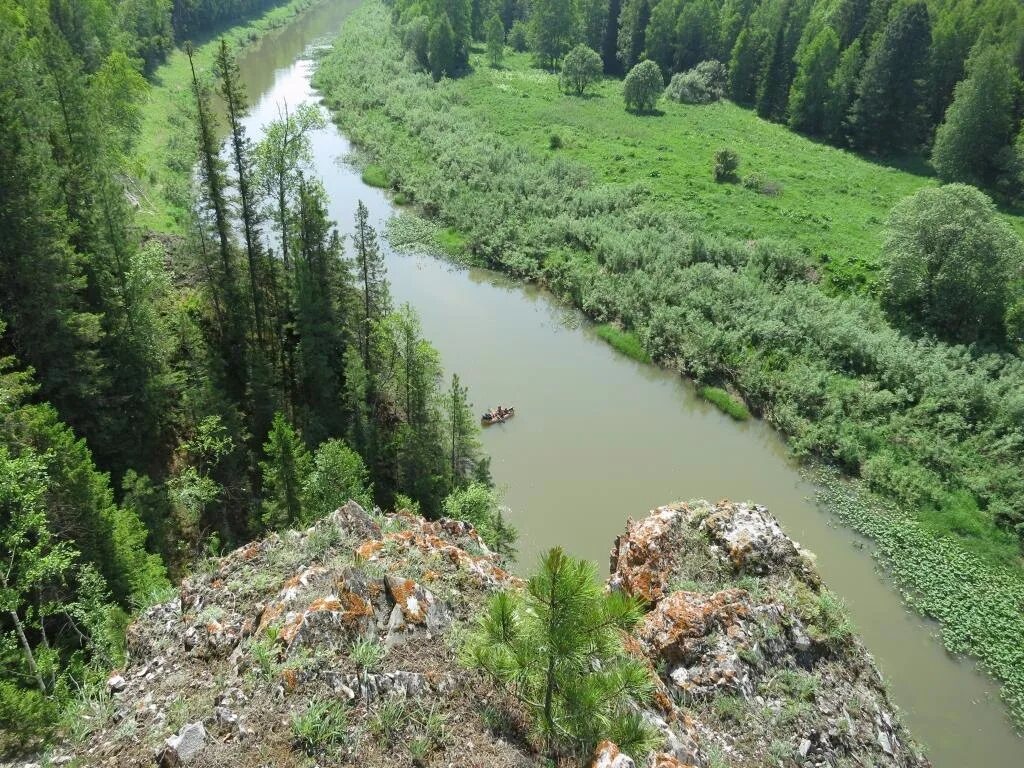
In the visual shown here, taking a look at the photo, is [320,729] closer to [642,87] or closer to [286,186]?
[286,186]

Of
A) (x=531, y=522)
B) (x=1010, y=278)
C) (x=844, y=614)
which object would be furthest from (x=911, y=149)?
(x=844, y=614)

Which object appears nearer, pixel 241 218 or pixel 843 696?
pixel 843 696

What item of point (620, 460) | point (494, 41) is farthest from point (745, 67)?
point (620, 460)

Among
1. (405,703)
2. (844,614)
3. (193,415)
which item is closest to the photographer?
(405,703)

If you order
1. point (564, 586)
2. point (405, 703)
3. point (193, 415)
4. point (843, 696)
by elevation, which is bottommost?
point (193, 415)

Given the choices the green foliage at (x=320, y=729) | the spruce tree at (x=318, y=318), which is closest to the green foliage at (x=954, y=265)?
the spruce tree at (x=318, y=318)

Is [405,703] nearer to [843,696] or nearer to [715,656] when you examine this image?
[715,656]
